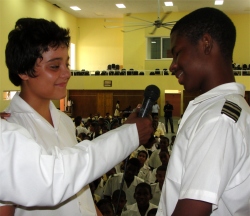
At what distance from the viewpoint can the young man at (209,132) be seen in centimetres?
104

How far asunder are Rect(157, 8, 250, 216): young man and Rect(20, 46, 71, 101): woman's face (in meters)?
0.53

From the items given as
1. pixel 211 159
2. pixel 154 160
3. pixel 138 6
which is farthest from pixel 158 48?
pixel 211 159

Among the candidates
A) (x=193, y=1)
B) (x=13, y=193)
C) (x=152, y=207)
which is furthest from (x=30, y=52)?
(x=193, y=1)

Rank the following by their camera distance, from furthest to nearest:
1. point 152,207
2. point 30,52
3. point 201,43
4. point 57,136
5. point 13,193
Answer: point 152,207
point 57,136
point 30,52
point 201,43
point 13,193

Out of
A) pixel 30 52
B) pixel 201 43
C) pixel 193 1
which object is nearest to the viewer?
pixel 201 43

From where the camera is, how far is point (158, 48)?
19969 mm

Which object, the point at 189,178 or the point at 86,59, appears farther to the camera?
the point at 86,59

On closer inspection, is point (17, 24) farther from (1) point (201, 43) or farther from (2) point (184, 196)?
(2) point (184, 196)

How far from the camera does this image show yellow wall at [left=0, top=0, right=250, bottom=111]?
14.8 meters

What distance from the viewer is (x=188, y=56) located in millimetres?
1305

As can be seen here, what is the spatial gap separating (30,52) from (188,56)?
70 cm

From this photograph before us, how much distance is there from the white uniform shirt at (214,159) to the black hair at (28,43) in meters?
0.73

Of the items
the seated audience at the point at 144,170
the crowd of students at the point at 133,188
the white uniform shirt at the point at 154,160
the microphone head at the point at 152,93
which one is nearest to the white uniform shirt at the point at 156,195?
the crowd of students at the point at 133,188

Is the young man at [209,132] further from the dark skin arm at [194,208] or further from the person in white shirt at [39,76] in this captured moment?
the person in white shirt at [39,76]
